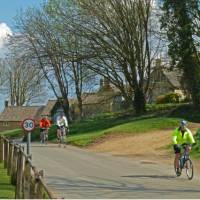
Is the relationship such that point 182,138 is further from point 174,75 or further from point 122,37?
point 174,75

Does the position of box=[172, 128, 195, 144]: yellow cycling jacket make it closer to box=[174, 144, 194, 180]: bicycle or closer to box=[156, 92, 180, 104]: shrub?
box=[174, 144, 194, 180]: bicycle

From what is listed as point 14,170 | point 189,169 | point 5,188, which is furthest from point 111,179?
point 5,188

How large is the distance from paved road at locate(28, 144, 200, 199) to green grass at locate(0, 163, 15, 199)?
1.00 m

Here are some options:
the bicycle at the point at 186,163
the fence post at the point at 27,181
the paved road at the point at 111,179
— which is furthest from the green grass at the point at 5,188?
the bicycle at the point at 186,163

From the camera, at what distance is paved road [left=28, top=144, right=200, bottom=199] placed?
541 inches

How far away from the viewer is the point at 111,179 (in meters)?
16.6

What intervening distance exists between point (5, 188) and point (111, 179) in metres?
3.34

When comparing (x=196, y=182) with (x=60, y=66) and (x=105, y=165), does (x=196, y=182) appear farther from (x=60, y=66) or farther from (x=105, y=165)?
(x=60, y=66)

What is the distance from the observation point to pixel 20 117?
111812mm

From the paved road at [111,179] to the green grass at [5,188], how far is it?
1.00m

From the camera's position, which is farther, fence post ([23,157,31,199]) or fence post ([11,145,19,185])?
fence post ([11,145,19,185])

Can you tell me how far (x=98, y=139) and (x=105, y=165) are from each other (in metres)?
12.2

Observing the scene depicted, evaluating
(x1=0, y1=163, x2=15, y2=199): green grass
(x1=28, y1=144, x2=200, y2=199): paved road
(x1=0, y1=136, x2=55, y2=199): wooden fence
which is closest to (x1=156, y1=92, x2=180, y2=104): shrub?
(x1=28, y1=144, x2=200, y2=199): paved road

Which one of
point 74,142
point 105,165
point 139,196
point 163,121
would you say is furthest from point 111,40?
point 139,196
